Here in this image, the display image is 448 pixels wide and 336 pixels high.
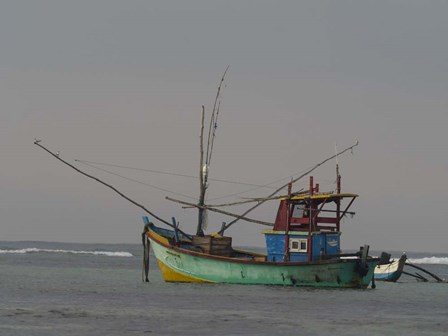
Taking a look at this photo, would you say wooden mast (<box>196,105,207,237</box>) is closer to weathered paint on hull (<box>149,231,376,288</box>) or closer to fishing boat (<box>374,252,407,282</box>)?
weathered paint on hull (<box>149,231,376,288</box>)

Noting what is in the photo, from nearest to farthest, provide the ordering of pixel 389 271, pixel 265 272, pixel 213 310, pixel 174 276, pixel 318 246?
pixel 213 310 < pixel 318 246 < pixel 265 272 < pixel 174 276 < pixel 389 271

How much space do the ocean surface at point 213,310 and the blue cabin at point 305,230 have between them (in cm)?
186

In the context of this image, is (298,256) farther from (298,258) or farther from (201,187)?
(201,187)

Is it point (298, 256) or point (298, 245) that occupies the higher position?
point (298, 245)

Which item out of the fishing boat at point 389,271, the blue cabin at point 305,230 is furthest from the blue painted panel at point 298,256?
the fishing boat at point 389,271

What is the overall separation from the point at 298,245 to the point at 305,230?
93cm

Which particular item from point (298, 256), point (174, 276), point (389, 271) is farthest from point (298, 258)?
point (389, 271)

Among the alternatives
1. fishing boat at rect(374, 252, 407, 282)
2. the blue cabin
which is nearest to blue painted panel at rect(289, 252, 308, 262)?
the blue cabin

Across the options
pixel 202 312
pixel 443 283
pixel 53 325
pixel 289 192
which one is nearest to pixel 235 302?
pixel 202 312

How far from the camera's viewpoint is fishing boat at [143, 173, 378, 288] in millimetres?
49625

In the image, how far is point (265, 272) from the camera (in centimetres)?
5041

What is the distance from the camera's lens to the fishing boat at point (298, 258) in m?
49.6

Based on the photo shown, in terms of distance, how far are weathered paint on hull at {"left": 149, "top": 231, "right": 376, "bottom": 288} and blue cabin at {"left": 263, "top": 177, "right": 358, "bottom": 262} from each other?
0.67 meters

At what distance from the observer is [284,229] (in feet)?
167
